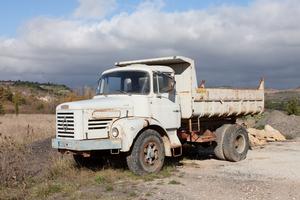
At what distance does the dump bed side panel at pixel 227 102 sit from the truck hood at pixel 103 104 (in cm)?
222

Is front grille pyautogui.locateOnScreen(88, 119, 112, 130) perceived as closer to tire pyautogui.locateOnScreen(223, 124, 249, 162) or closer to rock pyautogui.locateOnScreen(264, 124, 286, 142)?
tire pyautogui.locateOnScreen(223, 124, 249, 162)

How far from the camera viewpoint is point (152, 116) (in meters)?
12.1

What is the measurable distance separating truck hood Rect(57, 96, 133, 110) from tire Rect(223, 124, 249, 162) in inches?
150

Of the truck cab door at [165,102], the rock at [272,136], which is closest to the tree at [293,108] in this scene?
the rock at [272,136]

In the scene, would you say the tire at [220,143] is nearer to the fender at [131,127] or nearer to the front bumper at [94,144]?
the fender at [131,127]

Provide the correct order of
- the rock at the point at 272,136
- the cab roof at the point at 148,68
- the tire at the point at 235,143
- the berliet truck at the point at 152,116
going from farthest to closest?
the rock at the point at 272,136 → the tire at the point at 235,143 → the cab roof at the point at 148,68 → the berliet truck at the point at 152,116

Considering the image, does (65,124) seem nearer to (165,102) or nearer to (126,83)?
(126,83)

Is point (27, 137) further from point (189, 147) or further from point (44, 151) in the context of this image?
point (189, 147)

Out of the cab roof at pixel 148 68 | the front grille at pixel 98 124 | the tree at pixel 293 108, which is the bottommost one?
the front grille at pixel 98 124

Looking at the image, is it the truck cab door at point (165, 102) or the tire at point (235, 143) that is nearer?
the truck cab door at point (165, 102)

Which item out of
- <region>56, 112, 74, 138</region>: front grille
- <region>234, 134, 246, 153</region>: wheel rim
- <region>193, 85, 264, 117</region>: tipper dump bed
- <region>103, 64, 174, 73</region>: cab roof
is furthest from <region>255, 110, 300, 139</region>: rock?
<region>56, 112, 74, 138</region>: front grille

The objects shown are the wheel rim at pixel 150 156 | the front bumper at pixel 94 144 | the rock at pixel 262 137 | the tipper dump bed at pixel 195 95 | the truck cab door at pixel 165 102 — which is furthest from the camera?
the rock at pixel 262 137

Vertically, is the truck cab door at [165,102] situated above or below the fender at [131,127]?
above

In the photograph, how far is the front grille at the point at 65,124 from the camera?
37.0 ft
